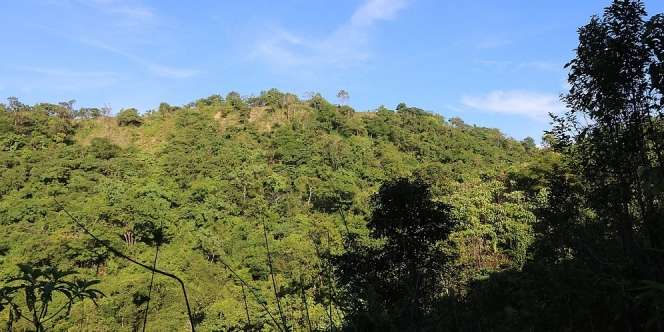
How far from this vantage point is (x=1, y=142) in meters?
40.7

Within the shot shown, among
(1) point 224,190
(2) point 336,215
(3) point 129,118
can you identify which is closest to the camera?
(2) point 336,215

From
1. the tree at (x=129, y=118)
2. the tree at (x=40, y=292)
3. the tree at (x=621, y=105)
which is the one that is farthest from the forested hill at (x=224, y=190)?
the tree at (x=40, y=292)

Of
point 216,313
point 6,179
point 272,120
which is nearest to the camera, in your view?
point 216,313

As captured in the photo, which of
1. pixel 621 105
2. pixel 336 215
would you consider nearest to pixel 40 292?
pixel 621 105

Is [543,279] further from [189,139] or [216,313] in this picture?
[189,139]

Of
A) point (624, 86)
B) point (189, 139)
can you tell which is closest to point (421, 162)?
point (189, 139)

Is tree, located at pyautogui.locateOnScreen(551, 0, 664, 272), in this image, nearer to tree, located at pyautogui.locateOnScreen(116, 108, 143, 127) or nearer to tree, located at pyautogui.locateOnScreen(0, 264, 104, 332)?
tree, located at pyautogui.locateOnScreen(0, 264, 104, 332)

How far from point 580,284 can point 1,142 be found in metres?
49.6

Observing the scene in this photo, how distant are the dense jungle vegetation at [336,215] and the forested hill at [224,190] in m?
0.19

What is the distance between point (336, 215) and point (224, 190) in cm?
1111

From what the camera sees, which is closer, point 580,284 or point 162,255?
point 580,284

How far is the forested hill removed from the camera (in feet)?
67.5

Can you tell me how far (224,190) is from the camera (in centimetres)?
3928

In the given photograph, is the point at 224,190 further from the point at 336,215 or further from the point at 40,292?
the point at 40,292
